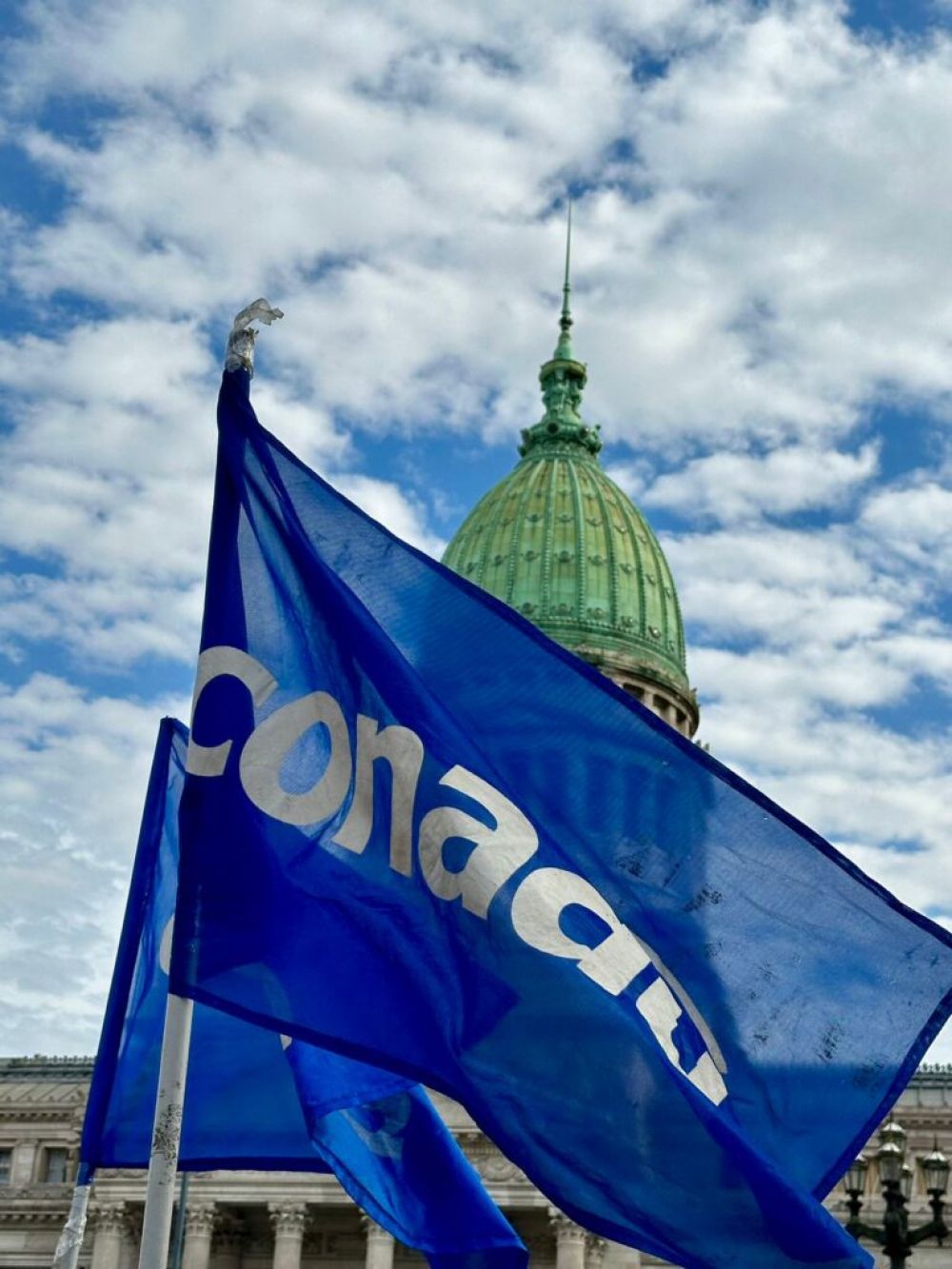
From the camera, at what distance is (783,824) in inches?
473

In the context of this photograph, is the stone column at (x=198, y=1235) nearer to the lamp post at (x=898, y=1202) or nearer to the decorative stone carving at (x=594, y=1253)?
the decorative stone carving at (x=594, y=1253)

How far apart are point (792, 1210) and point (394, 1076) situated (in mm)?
4384

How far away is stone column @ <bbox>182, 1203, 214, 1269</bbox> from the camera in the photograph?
61.0 metres

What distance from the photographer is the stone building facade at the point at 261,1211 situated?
61.1 m

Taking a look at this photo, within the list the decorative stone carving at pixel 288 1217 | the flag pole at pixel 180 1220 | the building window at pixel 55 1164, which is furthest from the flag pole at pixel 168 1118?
the building window at pixel 55 1164

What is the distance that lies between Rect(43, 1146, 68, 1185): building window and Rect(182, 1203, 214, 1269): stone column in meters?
8.63

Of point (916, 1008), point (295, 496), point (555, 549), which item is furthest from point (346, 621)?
point (555, 549)

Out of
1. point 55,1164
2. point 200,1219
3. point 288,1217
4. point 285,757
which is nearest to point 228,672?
point 285,757

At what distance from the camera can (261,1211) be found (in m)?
64.1

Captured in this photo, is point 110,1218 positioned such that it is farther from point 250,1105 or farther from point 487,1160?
point 250,1105

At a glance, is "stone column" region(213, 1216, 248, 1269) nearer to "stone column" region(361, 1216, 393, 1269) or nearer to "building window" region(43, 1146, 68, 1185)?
"stone column" region(361, 1216, 393, 1269)

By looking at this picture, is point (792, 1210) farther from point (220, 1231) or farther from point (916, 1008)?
point (220, 1231)

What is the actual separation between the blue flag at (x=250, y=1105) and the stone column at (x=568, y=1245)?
45.9m

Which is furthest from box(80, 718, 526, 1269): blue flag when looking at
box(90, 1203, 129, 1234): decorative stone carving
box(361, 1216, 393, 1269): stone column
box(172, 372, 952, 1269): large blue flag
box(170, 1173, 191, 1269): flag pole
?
box(90, 1203, 129, 1234): decorative stone carving
